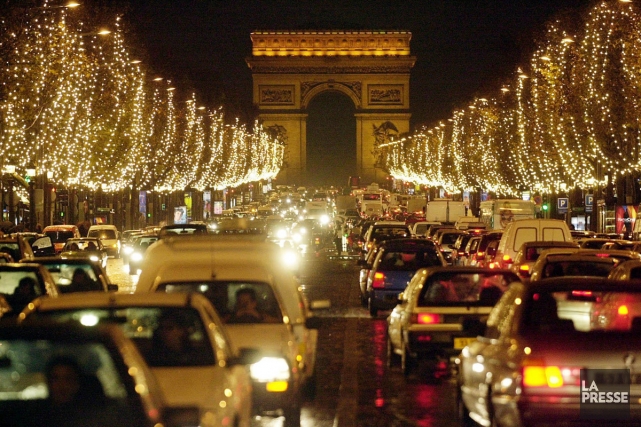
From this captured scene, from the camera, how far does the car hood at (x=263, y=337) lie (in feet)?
37.3

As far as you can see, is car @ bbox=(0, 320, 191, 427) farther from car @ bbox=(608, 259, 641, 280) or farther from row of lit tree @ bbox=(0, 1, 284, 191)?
row of lit tree @ bbox=(0, 1, 284, 191)

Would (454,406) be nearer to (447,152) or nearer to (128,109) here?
(128,109)

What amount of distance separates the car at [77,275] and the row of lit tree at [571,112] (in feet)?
92.4

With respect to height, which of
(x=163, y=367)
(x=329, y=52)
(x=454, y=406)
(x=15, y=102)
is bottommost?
(x=454, y=406)

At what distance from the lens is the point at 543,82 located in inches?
2368

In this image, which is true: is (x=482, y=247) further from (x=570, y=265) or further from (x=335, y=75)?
(x=335, y=75)

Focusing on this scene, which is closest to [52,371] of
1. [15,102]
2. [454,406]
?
[454,406]

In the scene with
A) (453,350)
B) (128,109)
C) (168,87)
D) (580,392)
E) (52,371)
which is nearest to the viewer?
(52,371)

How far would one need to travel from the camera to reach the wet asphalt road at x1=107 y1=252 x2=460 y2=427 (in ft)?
43.8

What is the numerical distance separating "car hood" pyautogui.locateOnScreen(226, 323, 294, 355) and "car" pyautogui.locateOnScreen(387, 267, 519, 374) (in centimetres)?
459

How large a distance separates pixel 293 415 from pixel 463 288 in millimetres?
6033

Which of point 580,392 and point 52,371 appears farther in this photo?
point 580,392

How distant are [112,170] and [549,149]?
19001 mm

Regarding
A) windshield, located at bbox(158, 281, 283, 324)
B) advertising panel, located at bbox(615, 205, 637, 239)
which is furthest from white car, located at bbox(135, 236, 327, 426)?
advertising panel, located at bbox(615, 205, 637, 239)
